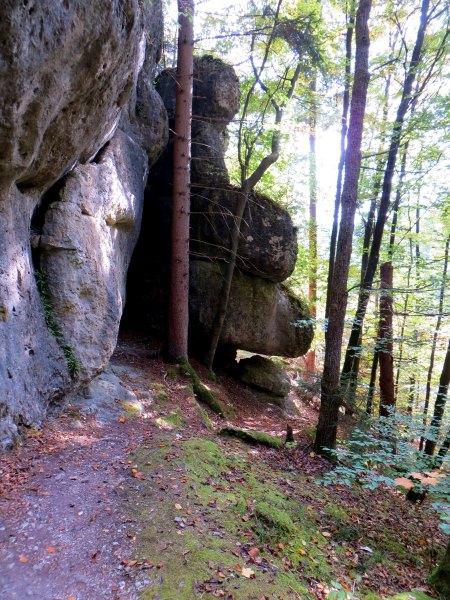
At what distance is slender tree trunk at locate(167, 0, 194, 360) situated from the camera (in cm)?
A: 1013

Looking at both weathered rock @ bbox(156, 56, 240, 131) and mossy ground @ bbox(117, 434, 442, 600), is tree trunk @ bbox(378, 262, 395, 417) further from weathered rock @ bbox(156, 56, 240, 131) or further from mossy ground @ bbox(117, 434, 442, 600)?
weathered rock @ bbox(156, 56, 240, 131)

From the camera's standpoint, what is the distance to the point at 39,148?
5.11 meters

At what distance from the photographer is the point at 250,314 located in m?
13.1

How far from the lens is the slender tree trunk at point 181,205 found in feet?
33.2

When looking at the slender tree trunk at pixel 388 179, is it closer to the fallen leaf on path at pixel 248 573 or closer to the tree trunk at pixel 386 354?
the tree trunk at pixel 386 354

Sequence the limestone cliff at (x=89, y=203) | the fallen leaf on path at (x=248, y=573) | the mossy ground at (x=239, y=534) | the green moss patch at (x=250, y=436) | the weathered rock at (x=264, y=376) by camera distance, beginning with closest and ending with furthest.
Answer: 1. the mossy ground at (x=239, y=534)
2. the fallen leaf on path at (x=248, y=573)
3. the limestone cliff at (x=89, y=203)
4. the green moss patch at (x=250, y=436)
5. the weathered rock at (x=264, y=376)

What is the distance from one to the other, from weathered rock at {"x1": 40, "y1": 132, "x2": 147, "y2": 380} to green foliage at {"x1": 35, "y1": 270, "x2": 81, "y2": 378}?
7cm

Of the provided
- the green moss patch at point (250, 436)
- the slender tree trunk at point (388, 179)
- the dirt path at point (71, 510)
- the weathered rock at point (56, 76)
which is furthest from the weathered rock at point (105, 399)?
the slender tree trunk at point (388, 179)

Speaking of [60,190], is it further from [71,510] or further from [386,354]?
[386,354]

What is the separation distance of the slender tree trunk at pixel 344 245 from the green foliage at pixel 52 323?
502 centimetres

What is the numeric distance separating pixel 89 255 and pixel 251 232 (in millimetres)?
6658

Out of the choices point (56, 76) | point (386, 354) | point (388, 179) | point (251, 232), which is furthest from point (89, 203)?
point (388, 179)

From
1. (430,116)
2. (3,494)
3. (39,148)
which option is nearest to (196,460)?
(3,494)

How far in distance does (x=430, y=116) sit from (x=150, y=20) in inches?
319
